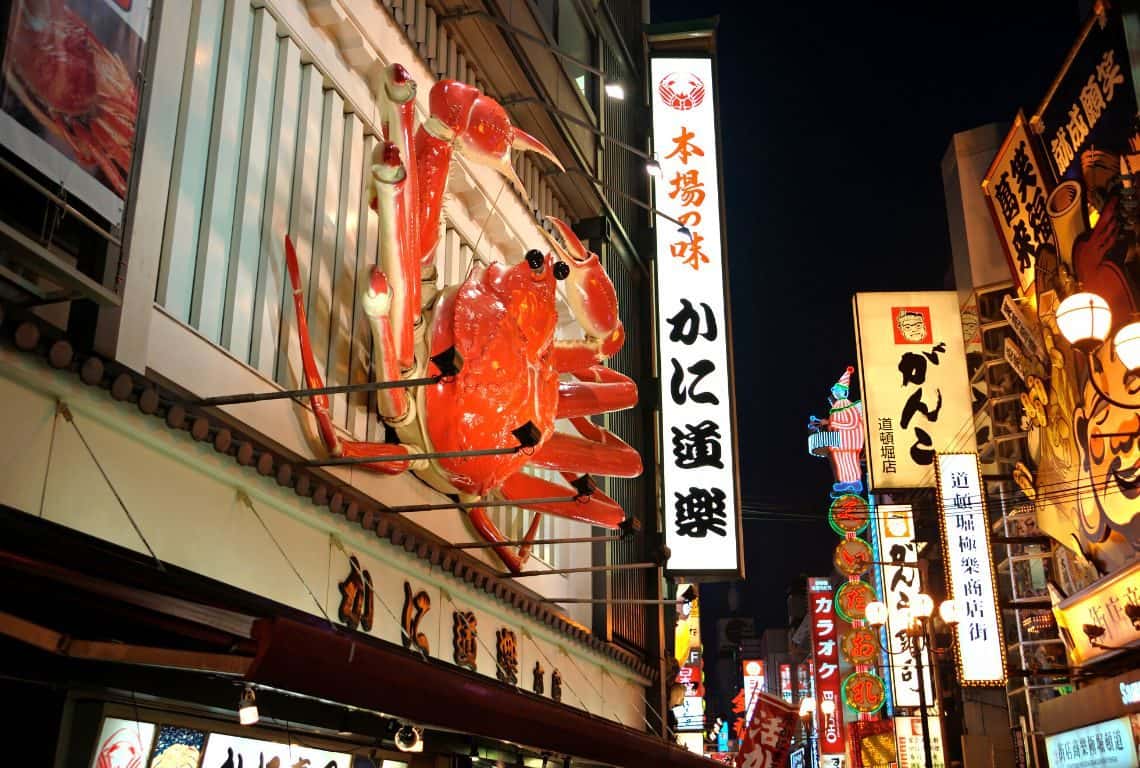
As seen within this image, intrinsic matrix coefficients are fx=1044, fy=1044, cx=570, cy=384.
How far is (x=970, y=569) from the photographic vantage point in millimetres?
21484

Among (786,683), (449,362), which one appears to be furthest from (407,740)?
(786,683)

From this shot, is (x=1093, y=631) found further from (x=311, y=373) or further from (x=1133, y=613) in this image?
(x=311, y=373)

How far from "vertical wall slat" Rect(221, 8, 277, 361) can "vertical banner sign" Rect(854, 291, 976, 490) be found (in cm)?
1980

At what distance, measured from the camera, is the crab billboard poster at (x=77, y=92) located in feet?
17.4

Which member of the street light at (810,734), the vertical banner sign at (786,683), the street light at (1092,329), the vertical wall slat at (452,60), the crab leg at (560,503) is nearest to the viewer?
the street light at (1092,329)

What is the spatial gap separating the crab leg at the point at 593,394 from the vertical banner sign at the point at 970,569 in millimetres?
11737

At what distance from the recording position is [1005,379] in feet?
93.5

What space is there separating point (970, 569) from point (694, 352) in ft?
26.8

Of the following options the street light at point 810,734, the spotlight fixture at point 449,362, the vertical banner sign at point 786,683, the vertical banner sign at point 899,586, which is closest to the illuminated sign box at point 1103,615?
the vertical banner sign at point 899,586

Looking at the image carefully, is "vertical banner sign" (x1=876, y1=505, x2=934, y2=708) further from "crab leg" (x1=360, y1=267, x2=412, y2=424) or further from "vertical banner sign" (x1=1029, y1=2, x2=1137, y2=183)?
"crab leg" (x1=360, y1=267, x2=412, y2=424)

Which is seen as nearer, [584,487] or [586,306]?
[584,487]

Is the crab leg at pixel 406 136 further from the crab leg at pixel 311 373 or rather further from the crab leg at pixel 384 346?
the crab leg at pixel 311 373

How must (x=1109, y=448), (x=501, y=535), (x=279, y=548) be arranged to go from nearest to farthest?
(x=279, y=548)
(x=501, y=535)
(x=1109, y=448)

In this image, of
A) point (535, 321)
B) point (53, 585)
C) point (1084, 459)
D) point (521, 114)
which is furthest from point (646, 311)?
point (53, 585)
